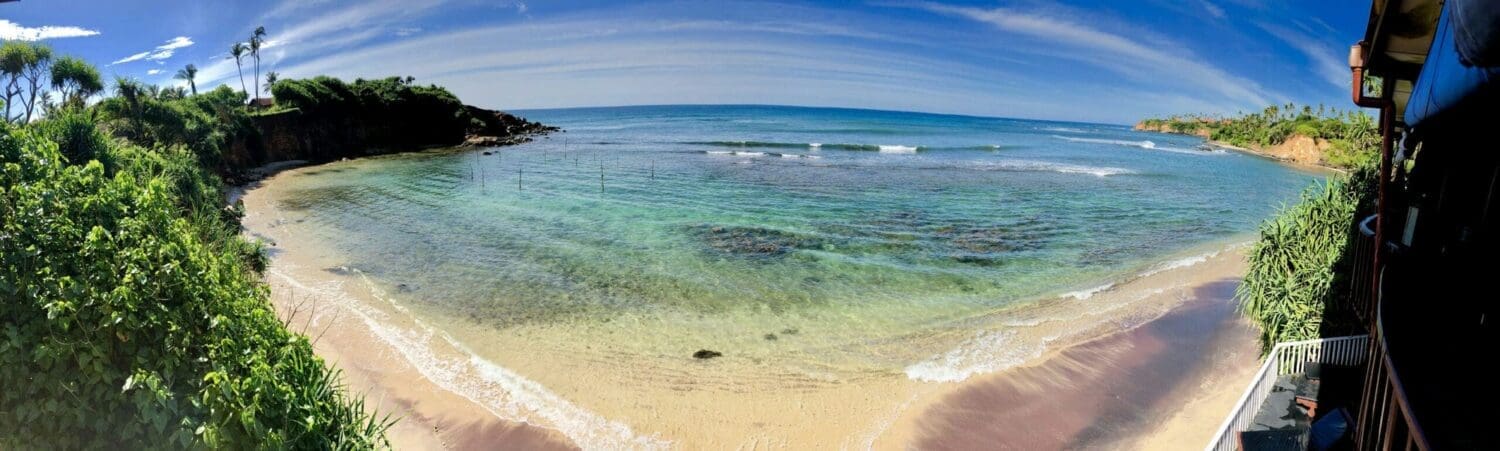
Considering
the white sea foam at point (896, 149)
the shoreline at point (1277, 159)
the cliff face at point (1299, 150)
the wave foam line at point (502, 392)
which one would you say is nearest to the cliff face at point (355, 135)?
the wave foam line at point (502, 392)

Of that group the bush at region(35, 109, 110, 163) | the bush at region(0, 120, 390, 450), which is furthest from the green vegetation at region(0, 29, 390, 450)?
the bush at region(35, 109, 110, 163)

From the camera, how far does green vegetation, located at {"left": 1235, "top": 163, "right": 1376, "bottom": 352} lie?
9281 millimetres

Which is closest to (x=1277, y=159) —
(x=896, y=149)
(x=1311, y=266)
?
(x=896, y=149)

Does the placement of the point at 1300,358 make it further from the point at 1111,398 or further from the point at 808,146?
the point at 808,146

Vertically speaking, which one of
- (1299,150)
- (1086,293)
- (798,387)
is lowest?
(798,387)

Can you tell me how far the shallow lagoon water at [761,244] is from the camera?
12.1 meters

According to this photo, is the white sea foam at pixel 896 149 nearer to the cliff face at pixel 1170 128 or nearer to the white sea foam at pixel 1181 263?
the white sea foam at pixel 1181 263

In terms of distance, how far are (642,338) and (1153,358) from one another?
914 centimetres

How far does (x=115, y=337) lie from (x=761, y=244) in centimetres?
1517

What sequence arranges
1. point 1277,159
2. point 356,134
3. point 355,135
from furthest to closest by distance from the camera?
point 1277,159, point 356,134, point 355,135

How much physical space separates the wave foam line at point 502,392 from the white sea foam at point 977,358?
4579 millimetres

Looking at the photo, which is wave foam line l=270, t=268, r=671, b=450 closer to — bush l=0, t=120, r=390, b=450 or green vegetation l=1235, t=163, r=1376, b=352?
bush l=0, t=120, r=390, b=450

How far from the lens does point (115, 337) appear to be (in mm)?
4168

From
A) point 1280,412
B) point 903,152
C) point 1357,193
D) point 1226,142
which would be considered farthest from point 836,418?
point 1226,142
